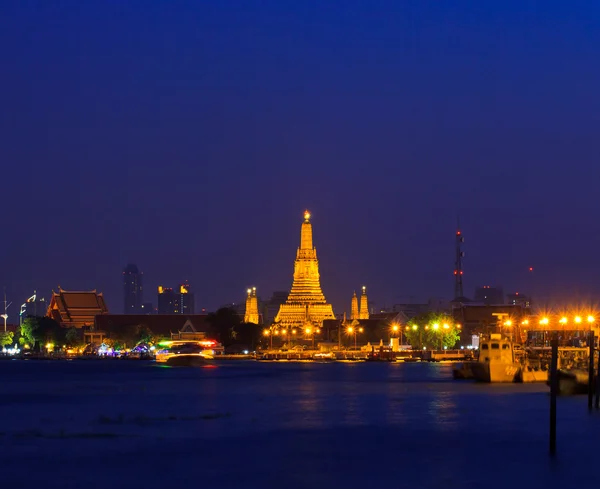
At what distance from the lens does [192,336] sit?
647ft

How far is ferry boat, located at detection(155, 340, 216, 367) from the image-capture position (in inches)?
6309

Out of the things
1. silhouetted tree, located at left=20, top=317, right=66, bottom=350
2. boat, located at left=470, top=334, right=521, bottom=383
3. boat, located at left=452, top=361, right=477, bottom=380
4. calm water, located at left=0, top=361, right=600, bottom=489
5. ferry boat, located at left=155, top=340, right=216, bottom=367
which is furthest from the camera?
silhouetted tree, located at left=20, top=317, right=66, bottom=350

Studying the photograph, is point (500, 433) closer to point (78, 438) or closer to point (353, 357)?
point (78, 438)

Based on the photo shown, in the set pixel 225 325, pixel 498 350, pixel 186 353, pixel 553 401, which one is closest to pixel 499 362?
pixel 498 350

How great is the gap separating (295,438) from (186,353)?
369 feet

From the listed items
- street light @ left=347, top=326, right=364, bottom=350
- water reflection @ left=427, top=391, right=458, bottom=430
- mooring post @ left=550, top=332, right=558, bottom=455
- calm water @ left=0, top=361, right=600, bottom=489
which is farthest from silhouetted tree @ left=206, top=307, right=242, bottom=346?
mooring post @ left=550, top=332, right=558, bottom=455

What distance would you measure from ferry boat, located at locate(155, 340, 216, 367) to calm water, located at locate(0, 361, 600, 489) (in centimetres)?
7139

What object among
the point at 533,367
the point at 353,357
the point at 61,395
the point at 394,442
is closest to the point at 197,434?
the point at 394,442

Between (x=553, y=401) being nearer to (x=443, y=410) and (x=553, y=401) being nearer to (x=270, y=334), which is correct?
(x=443, y=410)

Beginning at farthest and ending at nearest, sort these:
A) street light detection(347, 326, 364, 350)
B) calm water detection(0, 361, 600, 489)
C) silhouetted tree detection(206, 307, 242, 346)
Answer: street light detection(347, 326, 364, 350) < silhouetted tree detection(206, 307, 242, 346) < calm water detection(0, 361, 600, 489)

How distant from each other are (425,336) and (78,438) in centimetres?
12217

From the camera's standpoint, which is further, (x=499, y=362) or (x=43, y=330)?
(x=43, y=330)

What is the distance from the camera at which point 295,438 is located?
55000mm

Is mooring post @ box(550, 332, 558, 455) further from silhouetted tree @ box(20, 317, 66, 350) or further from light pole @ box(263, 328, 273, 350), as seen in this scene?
silhouetted tree @ box(20, 317, 66, 350)
